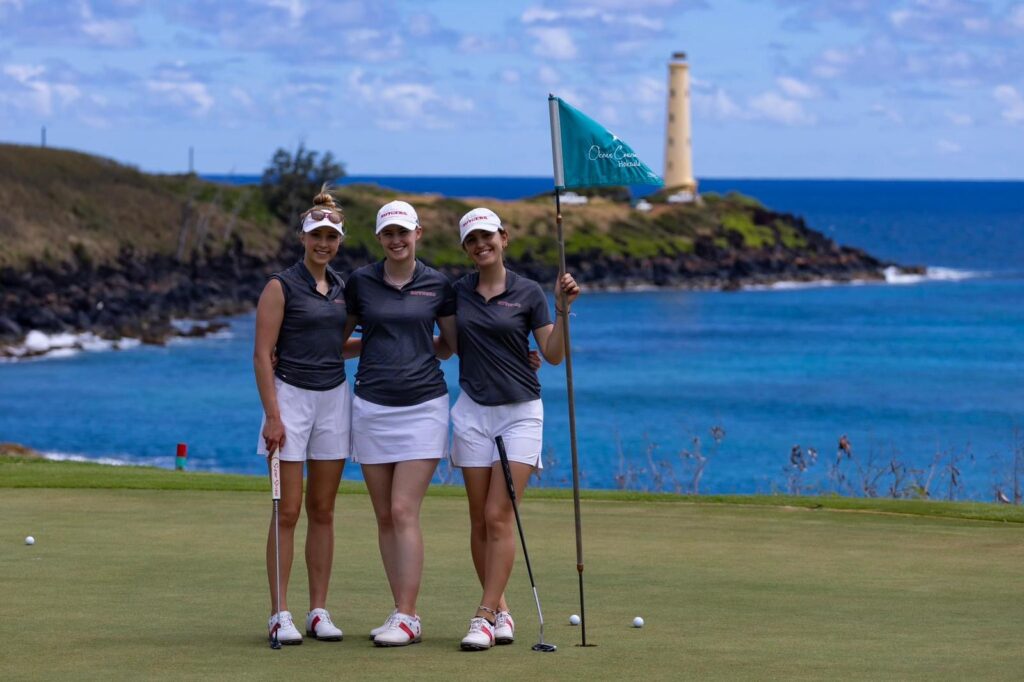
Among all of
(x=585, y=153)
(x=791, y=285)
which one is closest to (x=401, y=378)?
(x=585, y=153)

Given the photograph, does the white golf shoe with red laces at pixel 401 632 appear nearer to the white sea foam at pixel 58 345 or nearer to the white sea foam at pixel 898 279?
the white sea foam at pixel 58 345

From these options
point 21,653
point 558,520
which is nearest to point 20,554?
point 21,653

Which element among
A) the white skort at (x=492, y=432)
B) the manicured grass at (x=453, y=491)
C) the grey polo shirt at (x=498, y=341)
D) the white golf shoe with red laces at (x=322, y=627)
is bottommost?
the manicured grass at (x=453, y=491)

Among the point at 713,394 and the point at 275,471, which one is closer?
the point at 275,471

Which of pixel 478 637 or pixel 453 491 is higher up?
pixel 478 637

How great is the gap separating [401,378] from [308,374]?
1.33 ft

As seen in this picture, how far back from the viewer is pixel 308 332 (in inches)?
296

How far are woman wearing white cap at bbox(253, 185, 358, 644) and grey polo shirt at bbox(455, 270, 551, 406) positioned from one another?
0.54 metres

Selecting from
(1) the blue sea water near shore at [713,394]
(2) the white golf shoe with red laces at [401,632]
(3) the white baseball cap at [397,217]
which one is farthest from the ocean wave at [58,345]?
(2) the white golf shoe with red laces at [401,632]

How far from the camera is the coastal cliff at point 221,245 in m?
64.8

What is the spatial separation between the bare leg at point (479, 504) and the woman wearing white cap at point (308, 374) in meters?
0.56

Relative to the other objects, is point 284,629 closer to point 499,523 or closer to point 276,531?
point 276,531

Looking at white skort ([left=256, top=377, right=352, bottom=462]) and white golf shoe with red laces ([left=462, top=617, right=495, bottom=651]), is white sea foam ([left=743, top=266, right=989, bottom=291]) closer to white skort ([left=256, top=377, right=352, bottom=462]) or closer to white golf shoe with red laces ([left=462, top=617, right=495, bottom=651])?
white skort ([left=256, top=377, right=352, bottom=462])

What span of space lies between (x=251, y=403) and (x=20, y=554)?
39617 mm
